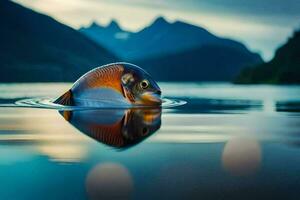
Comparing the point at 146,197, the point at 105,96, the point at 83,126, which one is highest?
the point at 105,96

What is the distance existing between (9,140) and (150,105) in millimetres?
7898

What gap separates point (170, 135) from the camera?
8.49 m

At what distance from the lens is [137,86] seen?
14891 millimetres

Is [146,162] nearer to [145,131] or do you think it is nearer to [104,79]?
[145,131]

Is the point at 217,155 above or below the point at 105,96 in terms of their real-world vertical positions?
below

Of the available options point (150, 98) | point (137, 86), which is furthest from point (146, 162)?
point (150, 98)

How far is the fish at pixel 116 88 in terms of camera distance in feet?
48.3

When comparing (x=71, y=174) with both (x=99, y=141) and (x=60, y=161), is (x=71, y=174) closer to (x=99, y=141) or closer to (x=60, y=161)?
(x=60, y=161)

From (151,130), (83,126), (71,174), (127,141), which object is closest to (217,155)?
(127,141)

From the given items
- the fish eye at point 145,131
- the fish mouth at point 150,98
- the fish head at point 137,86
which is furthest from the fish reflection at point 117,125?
the fish mouth at point 150,98

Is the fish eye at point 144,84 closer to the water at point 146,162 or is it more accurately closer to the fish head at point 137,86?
the fish head at point 137,86

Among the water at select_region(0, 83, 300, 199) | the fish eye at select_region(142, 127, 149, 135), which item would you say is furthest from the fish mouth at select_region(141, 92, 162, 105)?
the fish eye at select_region(142, 127, 149, 135)

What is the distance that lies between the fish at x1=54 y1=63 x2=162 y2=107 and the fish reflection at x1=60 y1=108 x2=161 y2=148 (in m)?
1.39

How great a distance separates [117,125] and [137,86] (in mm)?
5491
